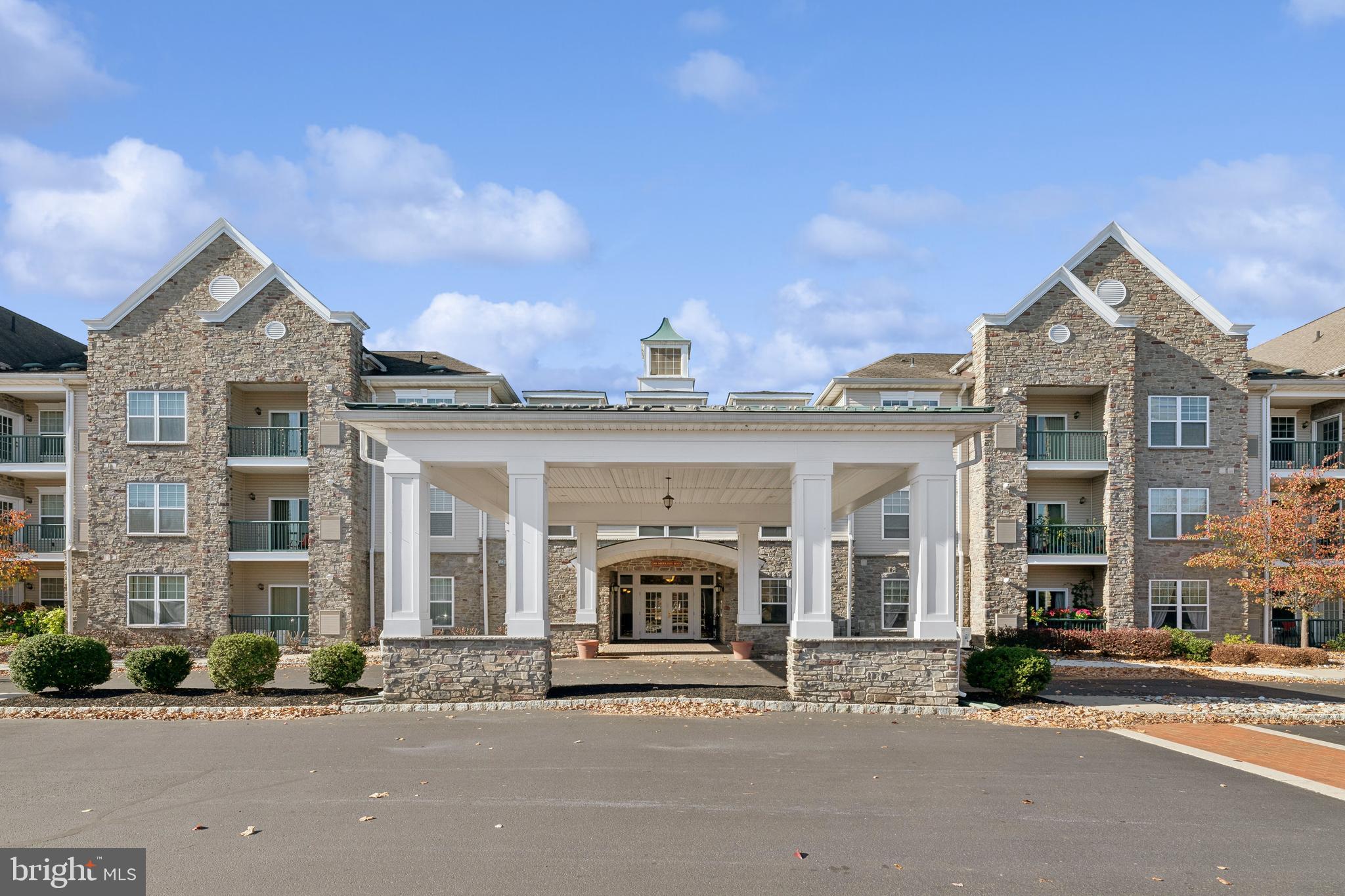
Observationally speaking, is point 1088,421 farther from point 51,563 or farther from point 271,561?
point 51,563

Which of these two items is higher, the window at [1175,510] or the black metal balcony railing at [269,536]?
the window at [1175,510]

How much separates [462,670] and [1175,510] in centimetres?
2247

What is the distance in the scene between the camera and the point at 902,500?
28922mm

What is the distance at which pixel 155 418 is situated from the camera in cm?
2677

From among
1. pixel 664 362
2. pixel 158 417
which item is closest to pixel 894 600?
pixel 664 362

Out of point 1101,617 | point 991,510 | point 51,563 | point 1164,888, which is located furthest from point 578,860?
point 51,563

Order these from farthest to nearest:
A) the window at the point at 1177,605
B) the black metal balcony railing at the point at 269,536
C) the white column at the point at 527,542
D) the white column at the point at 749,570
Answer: the window at the point at 1177,605 → the black metal balcony railing at the point at 269,536 → the white column at the point at 749,570 → the white column at the point at 527,542

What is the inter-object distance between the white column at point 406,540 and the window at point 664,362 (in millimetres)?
18342

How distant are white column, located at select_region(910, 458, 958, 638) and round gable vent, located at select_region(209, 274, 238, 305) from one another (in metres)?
21.5

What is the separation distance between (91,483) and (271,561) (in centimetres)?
545

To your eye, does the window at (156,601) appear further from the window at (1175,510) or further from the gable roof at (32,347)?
the window at (1175,510)

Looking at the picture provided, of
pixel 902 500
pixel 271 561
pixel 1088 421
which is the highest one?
pixel 1088 421

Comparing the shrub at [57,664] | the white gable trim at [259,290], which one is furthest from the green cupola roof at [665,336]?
the shrub at [57,664]

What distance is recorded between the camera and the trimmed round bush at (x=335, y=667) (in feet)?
51.2
